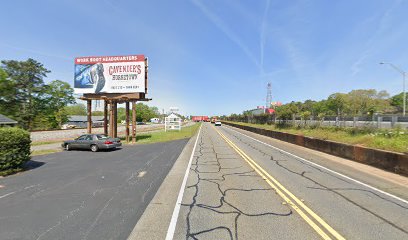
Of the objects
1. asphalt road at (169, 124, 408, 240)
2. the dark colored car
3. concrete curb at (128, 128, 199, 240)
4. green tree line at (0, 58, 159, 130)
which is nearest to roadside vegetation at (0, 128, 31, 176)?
the dark colored car

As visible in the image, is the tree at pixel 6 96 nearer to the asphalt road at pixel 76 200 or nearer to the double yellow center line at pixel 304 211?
the asphalt road at pixel 76 200

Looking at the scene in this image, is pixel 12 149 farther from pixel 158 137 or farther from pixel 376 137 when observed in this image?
pixel 158 137

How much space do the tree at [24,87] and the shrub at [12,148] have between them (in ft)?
203

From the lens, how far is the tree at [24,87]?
6125 cm

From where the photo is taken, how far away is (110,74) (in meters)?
26.1

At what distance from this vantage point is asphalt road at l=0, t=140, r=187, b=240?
4.72 m

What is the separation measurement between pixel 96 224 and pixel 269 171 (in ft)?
23.6

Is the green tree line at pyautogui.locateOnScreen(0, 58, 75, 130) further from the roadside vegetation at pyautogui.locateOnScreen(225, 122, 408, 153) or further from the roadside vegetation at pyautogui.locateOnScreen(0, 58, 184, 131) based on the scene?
the roadside vegetation at pyautogui.locateOnScreen(225, 122, 408, 153)

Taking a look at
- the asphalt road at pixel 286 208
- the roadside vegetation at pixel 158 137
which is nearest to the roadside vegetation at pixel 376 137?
the asphalt road at pixel 286 208

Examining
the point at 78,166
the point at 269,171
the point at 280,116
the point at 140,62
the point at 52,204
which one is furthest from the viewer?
the point at 280,116

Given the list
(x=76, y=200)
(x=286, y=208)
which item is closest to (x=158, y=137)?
(x=76, y=200)

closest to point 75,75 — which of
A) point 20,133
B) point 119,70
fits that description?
point 119,70

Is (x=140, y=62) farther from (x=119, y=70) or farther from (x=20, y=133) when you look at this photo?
(x=20, y=133)

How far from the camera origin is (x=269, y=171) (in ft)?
33.4
